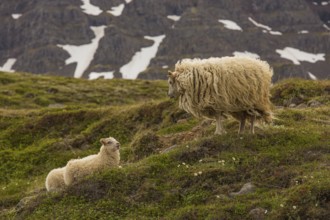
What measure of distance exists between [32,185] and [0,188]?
162 cm

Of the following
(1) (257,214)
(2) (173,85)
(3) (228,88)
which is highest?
A: (3) (228,88)

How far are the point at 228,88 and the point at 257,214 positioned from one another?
5.99 metres

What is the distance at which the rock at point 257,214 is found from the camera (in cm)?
1302

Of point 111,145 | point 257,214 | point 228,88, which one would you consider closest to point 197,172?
point 257,214

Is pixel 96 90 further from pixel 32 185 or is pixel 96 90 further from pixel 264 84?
pixel 264 84

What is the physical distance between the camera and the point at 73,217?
49.5ft

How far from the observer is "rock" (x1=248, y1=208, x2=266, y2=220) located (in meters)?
13.0

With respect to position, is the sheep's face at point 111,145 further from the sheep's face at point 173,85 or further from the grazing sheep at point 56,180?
the sheep's face at point 173,85

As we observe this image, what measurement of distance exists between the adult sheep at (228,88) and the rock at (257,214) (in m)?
5.47

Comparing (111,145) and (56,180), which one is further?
(56,180)

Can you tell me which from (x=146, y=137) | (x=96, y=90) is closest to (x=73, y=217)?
(x=146, y=137)

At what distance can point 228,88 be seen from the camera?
712 inches

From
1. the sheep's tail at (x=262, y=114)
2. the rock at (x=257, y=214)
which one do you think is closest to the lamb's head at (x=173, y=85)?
the sheep's tail at (x=262, y=114)

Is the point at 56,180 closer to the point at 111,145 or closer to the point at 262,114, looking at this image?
the point at 111,145
